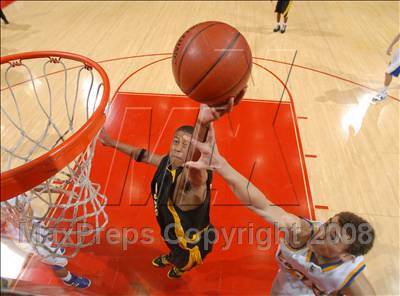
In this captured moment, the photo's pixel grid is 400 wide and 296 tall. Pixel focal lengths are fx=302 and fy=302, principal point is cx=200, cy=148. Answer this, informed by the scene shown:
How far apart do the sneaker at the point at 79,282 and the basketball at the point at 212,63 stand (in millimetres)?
1437

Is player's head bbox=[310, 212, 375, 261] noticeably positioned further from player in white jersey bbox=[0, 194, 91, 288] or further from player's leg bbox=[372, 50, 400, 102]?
player's leg bbox=[372, 50, 400, 102]

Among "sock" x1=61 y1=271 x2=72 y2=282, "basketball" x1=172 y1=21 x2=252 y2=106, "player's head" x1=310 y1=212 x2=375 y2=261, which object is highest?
"basketball" x1=172 y1=21 x2=252 y2=106

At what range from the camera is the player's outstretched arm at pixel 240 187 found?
49.1 inches

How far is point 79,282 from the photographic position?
1.94m

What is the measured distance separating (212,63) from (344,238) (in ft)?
3.12

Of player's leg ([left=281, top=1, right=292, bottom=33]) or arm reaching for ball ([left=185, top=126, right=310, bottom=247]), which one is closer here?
arm reaching for ball ([left=185, top=126, right=310, bottom=247])

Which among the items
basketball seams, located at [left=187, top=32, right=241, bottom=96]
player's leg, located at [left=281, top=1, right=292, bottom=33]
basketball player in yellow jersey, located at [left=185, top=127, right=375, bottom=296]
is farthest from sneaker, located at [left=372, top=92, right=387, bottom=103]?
basketball seams, located at [left=187, top=32, right=241, bottom=96]

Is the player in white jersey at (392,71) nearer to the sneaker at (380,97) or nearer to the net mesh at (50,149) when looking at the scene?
the sneaker at (380,97)

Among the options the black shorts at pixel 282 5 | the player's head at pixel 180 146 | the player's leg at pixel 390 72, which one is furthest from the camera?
the black shorts at pixel 282 5

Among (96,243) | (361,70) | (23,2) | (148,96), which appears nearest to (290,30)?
(361,70)

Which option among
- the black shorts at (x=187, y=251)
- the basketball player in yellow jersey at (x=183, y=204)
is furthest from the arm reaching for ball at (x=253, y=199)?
the black shorts at (x=187, y=251)

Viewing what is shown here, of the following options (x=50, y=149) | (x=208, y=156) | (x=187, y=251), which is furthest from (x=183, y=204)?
(x=50, y=149)

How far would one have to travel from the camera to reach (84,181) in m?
1.82

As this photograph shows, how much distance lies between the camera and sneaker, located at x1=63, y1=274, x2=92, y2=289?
189 cm
